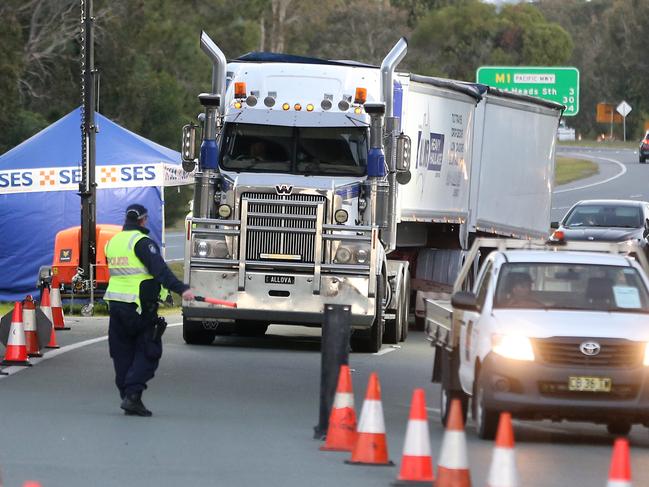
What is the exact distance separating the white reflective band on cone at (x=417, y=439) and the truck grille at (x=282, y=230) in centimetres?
1074

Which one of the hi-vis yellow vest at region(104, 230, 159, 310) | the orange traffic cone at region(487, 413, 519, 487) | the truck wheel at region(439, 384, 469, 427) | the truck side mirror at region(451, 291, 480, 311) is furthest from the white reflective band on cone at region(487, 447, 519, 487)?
the hi-vis yellow vest at region(104, 230, 159, 310)

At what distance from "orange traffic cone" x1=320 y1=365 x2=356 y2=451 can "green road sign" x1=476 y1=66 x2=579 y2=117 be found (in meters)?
40.7

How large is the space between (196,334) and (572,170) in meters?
63.8

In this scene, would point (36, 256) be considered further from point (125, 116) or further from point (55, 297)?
point (125, 116)

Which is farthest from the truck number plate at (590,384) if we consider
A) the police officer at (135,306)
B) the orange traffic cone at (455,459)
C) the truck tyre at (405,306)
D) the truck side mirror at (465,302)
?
the truck tyre at (405,306)

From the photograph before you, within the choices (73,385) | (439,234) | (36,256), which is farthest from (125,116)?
(73,385)

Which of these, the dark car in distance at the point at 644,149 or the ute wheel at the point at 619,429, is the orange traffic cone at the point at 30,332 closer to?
the ute wheel at the point at 619,429

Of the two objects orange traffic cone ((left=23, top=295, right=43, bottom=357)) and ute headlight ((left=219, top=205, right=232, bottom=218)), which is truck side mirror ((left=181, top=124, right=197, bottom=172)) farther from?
orange traffic cone ((left=23, top=295, right=43, bottom=357))

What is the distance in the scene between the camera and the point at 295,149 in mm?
22109

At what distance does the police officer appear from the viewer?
14.7m

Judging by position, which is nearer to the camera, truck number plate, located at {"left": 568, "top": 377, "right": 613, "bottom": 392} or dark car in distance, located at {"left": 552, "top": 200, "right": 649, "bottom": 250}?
truck number plate, located at {"left": 568, "top": 377, "right": 613, "bottom": 392}

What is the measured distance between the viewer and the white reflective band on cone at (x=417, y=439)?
1062 cm

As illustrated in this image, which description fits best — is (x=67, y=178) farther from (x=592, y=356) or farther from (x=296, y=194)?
(x=592, y=356)

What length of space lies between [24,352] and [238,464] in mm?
7791
